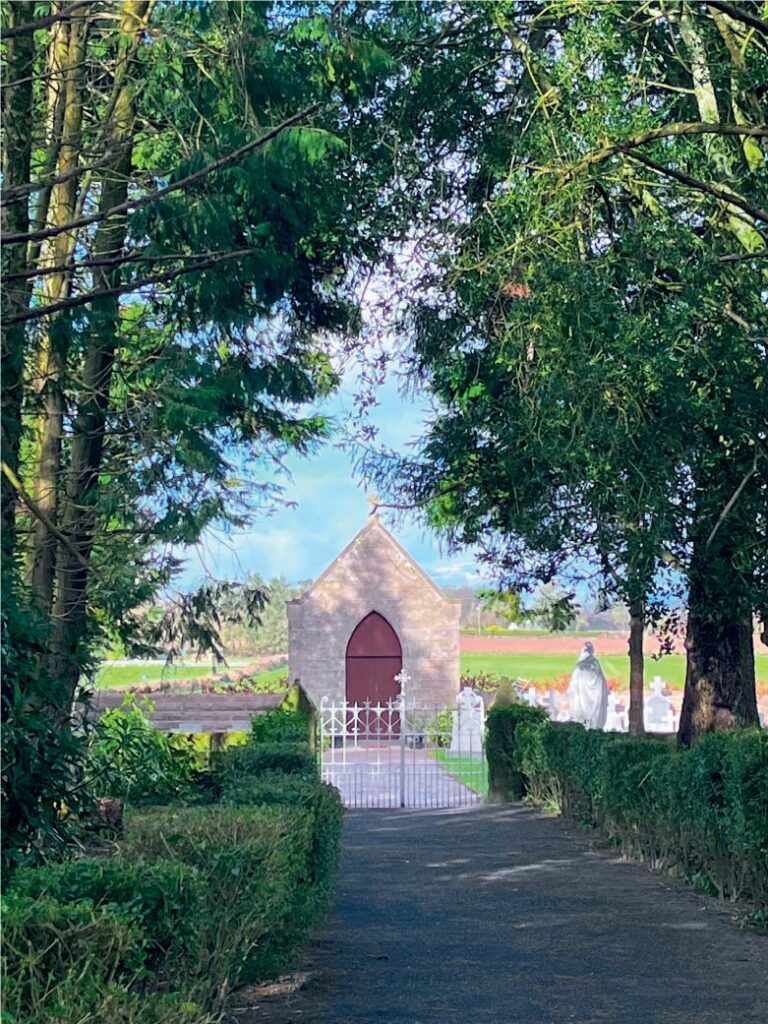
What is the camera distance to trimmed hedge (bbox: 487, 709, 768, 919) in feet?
31.7

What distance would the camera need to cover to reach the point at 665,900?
10.9 metres

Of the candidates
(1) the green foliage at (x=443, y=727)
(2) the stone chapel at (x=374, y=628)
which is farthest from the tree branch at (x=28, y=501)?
(2) the stone chapel at (x=374, y=628)

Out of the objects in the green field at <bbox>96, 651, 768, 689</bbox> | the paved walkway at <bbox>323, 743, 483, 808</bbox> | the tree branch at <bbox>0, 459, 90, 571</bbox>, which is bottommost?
the paved walkway at <bbox>323, 743, 483, 808</bbox>

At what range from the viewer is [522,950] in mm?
8523

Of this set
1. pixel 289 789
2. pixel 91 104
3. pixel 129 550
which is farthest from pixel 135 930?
pixel 91 104

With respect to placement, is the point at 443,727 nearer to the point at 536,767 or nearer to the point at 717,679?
the point at 536,767

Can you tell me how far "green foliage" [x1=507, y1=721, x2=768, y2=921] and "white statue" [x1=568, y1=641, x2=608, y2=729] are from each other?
18.8ft

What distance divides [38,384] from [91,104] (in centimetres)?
287

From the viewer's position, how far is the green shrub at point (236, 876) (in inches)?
223

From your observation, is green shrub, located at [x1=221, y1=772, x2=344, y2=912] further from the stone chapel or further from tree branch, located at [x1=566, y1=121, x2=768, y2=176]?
the stone chapel

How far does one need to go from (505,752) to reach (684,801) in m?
11.0

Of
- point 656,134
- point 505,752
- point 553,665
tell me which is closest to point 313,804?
point 656,134

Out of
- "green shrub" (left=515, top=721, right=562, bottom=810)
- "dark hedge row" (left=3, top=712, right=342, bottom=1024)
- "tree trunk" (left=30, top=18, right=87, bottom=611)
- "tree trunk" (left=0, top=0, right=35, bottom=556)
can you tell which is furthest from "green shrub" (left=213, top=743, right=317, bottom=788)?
"green shrub" (left=515, top=721, right=562, bottom=810)

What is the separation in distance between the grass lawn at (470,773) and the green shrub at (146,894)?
61.0ft
